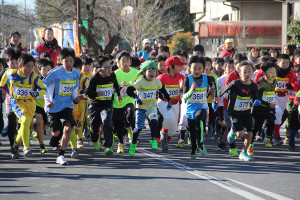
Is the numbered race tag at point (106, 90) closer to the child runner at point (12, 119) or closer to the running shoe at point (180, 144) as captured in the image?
the child runner at point (12, 119)

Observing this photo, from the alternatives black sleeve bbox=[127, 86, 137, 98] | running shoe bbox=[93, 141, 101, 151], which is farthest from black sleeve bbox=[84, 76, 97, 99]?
running shoe bbox=[93, 141, 101, 151]

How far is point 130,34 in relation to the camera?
37.6m

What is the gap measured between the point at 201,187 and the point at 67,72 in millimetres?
3562

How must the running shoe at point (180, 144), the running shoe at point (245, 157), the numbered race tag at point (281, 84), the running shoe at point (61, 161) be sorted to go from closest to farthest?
the running shoe at point (61, 161) < the running shoe at point (245, 157) < the running shoe at point (180, 144) < the numbered race tag at point (281, 84)

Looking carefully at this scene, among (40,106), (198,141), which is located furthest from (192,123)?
(40,106)

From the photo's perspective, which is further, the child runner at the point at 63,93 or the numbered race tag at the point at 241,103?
the numbered race tag at the point at 241,103

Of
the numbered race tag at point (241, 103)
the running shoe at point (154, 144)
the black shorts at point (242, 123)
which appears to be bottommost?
the running shoe at point (154, 144)

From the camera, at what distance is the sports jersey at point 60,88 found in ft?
31.0

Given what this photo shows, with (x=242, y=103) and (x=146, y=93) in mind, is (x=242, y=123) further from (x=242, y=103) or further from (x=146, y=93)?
(x=146, y=93)

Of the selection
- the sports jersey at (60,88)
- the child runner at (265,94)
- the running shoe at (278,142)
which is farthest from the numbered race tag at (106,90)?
the running shoe at (278,142)

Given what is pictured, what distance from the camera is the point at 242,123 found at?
31.9ft

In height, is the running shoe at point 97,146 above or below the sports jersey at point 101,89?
below

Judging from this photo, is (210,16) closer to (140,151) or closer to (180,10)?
(180,10)

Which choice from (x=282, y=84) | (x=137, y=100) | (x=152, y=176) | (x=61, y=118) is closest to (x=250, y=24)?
(x=282, y=84)
